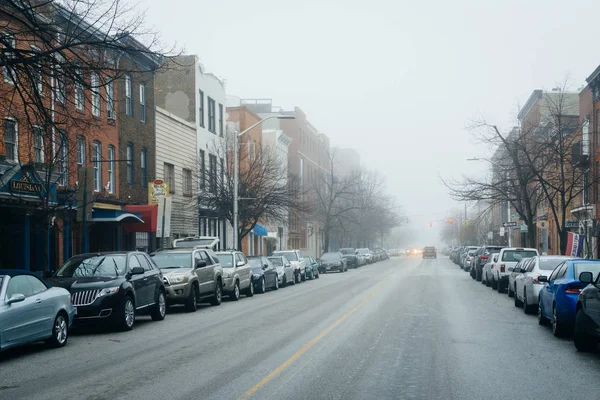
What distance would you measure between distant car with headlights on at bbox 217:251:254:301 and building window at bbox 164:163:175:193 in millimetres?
13579

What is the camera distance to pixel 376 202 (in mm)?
98250

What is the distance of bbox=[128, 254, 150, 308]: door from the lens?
17.6 m

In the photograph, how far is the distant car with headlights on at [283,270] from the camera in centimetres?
3576

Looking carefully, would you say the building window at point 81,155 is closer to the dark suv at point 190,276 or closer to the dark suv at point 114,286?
the dark suv at point 190,276

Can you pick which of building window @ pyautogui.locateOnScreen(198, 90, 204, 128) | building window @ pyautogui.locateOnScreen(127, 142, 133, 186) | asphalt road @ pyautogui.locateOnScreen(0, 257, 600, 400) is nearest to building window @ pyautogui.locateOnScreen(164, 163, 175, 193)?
building window @ pyautogui.locateOnScreen(127, 142, 133, 186)

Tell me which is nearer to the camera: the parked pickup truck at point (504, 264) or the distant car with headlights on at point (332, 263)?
the parked pickup truck at point (504, 264)

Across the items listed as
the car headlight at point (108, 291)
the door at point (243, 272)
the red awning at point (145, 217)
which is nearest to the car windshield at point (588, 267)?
the car headlight at point (108, 291)

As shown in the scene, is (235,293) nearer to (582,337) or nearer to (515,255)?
(515,255)

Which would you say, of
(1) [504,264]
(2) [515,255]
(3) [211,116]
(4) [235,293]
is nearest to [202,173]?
(3) [211,116]

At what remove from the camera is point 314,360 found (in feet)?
38.3

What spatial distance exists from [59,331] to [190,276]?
773 centimetres

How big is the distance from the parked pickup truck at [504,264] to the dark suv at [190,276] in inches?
428

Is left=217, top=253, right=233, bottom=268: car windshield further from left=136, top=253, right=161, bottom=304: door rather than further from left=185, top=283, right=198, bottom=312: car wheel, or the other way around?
left=136, top=253, right=161, bottom=304: door

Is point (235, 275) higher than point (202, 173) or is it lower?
lower
